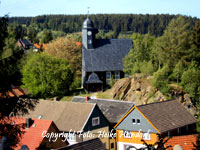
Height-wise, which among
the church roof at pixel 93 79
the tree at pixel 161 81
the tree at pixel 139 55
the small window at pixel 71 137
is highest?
the tree at pixel 139 55

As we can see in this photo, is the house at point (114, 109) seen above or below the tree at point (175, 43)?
below

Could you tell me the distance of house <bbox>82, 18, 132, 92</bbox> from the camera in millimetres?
39875

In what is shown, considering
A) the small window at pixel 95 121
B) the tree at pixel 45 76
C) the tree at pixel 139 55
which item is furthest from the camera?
the tree at pixel 139 55

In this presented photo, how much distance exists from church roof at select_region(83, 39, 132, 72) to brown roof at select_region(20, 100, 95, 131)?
42.9 feet

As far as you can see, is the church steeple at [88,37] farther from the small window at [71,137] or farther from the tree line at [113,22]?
the tree line at [113,22]

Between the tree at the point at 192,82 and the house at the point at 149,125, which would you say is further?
the tree at the point at 192,82

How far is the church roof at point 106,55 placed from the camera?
40688 mm

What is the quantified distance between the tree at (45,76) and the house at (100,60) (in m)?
3.30

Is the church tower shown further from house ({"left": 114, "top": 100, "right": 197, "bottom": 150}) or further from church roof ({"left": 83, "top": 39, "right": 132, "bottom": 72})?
house ({"left": 114, "top": 100, "right": 197, "bottom": 150})

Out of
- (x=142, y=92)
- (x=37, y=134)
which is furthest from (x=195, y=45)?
(x=37, y=134)

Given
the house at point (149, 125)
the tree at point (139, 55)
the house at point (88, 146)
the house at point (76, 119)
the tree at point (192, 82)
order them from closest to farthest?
the house at point (88, 146)
the house at point (76, 119)
the house at point (149, 125)
the tree at point (192, 82)
the tree at point (139, 55)

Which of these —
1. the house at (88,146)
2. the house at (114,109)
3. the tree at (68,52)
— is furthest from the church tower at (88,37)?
the house at (88,146)

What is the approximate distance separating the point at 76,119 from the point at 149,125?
6.24 m

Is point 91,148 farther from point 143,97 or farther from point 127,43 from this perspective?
point 127,43
